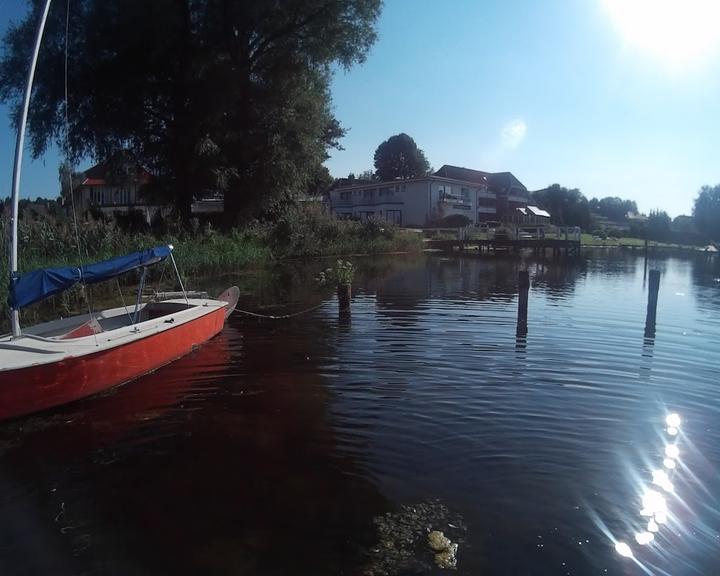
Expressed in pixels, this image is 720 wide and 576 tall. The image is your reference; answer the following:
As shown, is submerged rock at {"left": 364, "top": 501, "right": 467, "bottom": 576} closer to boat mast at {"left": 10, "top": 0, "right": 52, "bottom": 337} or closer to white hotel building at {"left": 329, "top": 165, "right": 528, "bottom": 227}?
boat mast at {"left": 10, "top": 0, "right": 52, "bottom": 337}

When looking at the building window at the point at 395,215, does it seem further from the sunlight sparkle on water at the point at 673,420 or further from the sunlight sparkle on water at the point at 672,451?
the sunlight sparkle on water at the point at 672,451

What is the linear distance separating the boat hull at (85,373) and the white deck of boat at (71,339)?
8cm

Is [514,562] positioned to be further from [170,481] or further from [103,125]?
[103,125]

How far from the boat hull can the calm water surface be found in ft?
0.79

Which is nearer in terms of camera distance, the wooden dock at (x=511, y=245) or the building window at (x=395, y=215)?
the wooden dock at (x=511, y=245)

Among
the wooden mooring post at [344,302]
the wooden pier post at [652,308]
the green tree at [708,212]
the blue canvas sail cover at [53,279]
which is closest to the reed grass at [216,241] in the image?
the blue canvas sail cover at [53,279]

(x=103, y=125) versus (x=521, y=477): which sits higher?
(x=103, y=125)

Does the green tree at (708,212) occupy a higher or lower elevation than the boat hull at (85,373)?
higher

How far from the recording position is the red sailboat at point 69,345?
6973mm

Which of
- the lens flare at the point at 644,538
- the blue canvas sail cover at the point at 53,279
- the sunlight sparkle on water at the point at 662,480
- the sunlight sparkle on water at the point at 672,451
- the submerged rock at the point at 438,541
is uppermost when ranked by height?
the blue canvas sail cover at the point at 53,279

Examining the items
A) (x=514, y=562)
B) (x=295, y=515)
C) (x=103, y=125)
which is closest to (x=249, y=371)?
(x=295, y=515)

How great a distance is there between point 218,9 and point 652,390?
90.4 ft

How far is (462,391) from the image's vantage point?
8.59 metres

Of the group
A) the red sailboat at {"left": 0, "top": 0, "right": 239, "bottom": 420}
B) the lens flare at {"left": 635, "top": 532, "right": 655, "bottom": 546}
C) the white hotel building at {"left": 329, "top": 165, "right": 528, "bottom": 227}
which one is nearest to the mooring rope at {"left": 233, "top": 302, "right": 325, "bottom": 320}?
the red sailboat at {"left": 0, "top": 0, "right": 239, "bottom": 420}
